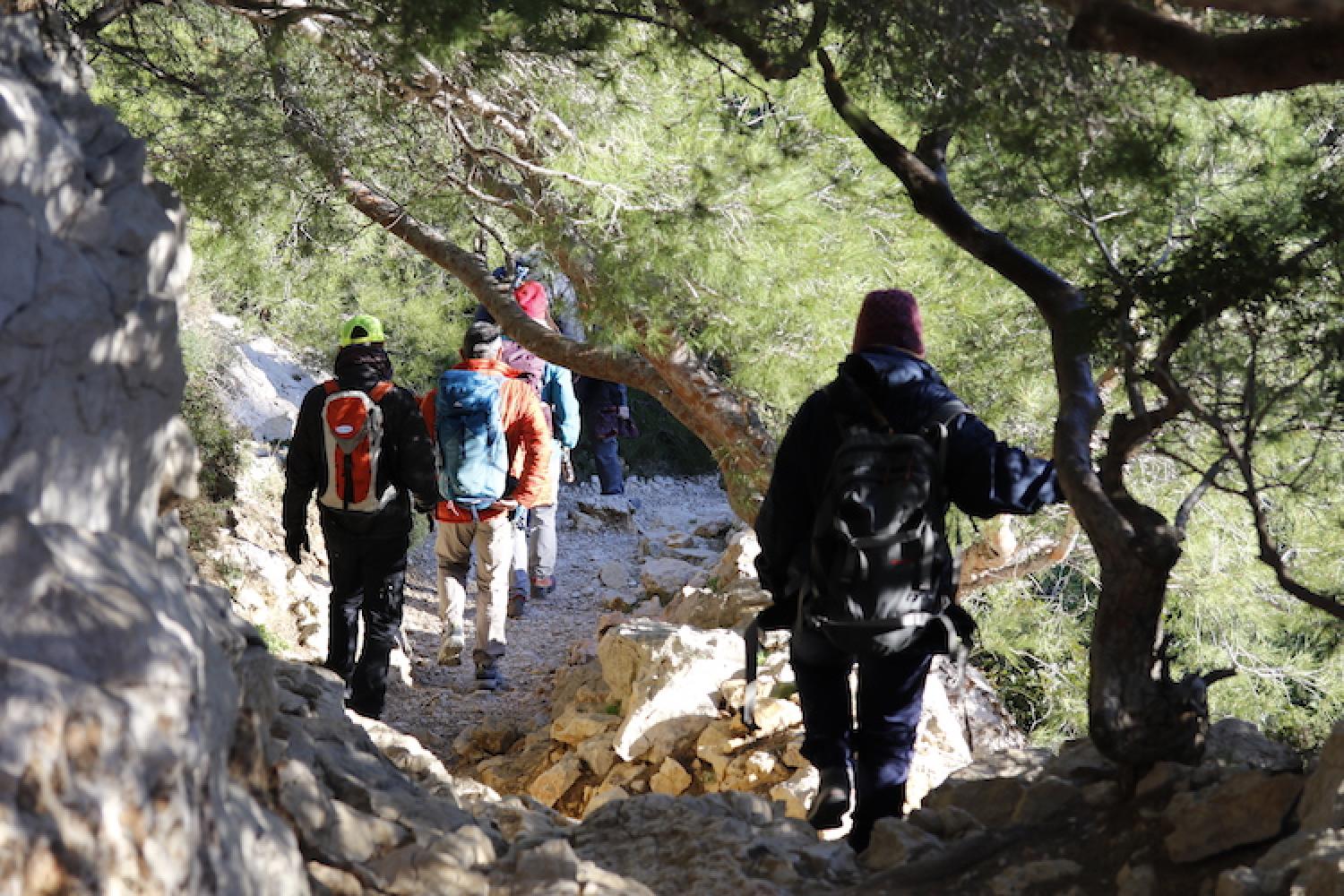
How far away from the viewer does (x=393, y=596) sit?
498 cm

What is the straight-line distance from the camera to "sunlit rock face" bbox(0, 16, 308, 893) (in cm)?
179

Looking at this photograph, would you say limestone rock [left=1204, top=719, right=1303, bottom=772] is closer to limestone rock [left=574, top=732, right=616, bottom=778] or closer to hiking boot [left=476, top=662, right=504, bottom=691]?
limestone rock [left=574, top=732, right=616, bottom=778]

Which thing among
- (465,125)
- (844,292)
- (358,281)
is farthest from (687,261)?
(358,281)

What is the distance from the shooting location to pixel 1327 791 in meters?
2.51

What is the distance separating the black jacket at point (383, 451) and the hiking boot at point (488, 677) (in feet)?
6.28

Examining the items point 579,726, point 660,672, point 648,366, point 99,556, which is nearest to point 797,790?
point 660,672

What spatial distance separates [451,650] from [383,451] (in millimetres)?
2384

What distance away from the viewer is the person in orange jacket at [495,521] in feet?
19.8

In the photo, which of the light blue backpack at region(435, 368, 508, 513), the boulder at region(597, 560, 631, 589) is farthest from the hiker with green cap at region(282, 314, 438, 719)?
the boulder at region(597, 560, 631, 589)

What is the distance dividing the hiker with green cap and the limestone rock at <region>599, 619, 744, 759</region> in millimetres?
1290

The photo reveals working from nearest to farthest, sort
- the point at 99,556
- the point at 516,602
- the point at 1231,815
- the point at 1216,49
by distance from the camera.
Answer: the point at 99,556 → the point at 1216,49 → the point at 1231,815 → the point at 516,602

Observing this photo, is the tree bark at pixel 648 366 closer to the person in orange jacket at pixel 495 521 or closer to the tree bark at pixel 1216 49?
the person in orange jacket at pixel 495 521

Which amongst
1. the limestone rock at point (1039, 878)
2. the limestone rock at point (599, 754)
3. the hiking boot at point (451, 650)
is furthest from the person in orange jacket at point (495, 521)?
the limestone rock at point (1039, 878)

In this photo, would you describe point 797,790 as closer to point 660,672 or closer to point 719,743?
point 719,743
